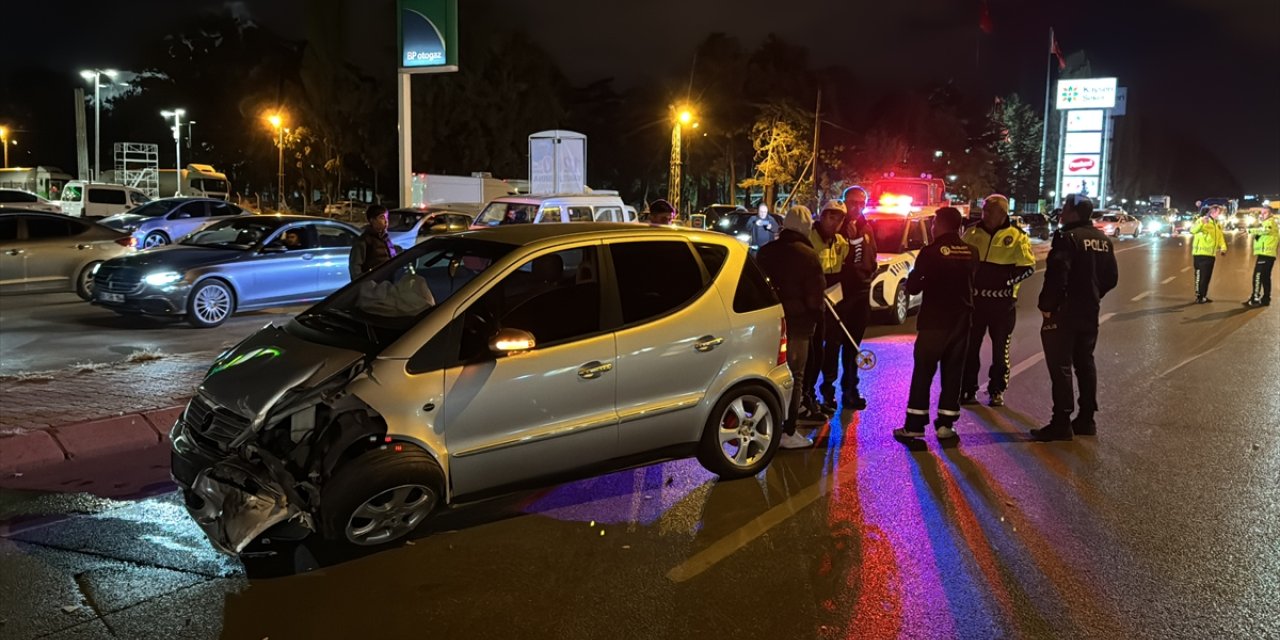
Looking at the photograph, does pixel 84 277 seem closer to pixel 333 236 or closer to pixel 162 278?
pixel 162 278

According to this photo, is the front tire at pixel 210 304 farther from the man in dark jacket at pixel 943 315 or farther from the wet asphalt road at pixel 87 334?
the man in dark jacket at pixel 943 315

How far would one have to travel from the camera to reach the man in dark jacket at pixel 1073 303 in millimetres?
6484

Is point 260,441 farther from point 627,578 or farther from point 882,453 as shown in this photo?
point 882,453

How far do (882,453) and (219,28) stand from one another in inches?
2874

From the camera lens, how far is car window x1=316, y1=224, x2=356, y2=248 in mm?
11953

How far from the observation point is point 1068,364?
257 inches

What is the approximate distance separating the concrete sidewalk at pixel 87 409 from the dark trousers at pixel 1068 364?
688 cm

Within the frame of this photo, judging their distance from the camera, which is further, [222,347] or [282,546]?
[222,347]

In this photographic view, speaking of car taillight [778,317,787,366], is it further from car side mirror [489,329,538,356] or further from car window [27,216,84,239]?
car window [27,216,84,239]

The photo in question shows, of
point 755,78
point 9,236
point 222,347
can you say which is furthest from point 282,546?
point 755,78

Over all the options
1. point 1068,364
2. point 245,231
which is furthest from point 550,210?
point 1068,364

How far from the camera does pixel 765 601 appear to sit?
3.81 meters

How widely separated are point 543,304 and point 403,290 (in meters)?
0.79

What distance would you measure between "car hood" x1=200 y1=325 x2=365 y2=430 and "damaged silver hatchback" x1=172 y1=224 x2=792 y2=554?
0.04ft
